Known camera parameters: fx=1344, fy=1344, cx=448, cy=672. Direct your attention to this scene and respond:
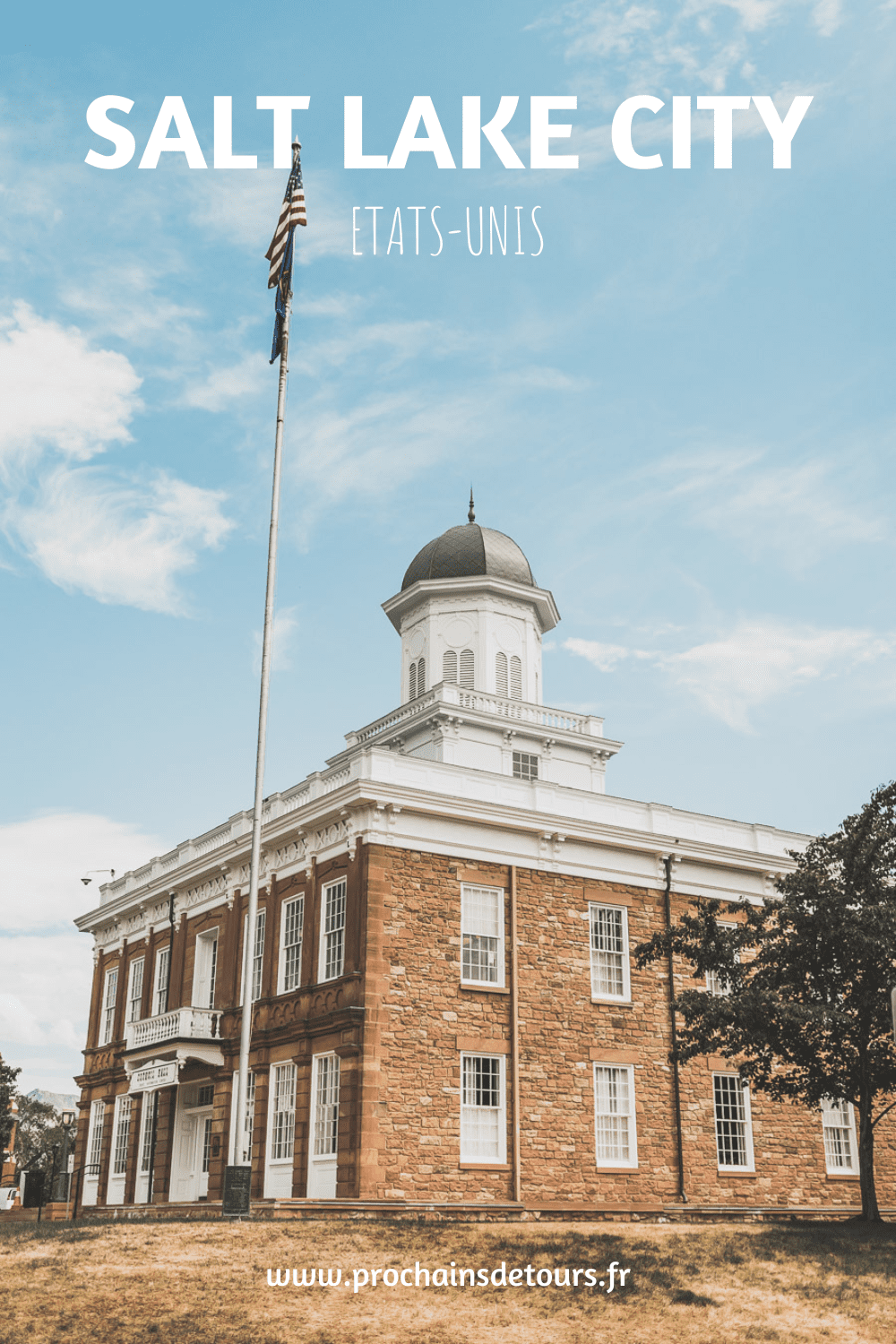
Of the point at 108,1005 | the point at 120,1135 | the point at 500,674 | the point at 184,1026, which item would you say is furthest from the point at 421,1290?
the point at 108,1005

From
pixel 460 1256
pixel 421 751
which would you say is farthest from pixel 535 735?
pixel 460 1256

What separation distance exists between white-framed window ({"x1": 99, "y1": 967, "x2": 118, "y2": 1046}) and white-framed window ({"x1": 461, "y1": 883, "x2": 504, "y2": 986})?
1521cm

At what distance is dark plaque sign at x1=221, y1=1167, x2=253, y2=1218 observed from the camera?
21661 millimetres

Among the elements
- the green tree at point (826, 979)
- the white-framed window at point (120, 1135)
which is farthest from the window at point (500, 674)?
the white-framed window at point (120, 1135)

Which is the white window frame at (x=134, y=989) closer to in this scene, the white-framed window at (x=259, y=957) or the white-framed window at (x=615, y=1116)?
the white-framed window at (x=259, y=957)

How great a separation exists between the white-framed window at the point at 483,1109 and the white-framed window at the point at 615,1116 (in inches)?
103

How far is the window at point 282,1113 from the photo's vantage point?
97.3 feet

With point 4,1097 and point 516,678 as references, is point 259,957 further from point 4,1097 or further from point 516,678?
point 4,1097

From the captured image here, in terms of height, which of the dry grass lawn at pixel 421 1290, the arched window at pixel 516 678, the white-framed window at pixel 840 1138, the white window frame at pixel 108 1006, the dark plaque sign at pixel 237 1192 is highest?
the arched window at pixel 516 678

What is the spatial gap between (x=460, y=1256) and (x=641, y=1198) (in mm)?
12914

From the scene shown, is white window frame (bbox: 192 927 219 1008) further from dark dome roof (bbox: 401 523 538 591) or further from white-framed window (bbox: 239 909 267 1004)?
dark dome roof (bbox: 401 523 538 591)

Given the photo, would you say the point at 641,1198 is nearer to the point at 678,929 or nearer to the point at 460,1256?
the point at 678,929

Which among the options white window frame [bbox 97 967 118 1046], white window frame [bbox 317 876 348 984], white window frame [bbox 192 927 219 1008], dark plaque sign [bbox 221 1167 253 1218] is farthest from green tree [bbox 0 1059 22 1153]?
dark plaque sign [bbox 221 1167 253 1218]

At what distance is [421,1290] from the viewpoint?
55.8 ft
